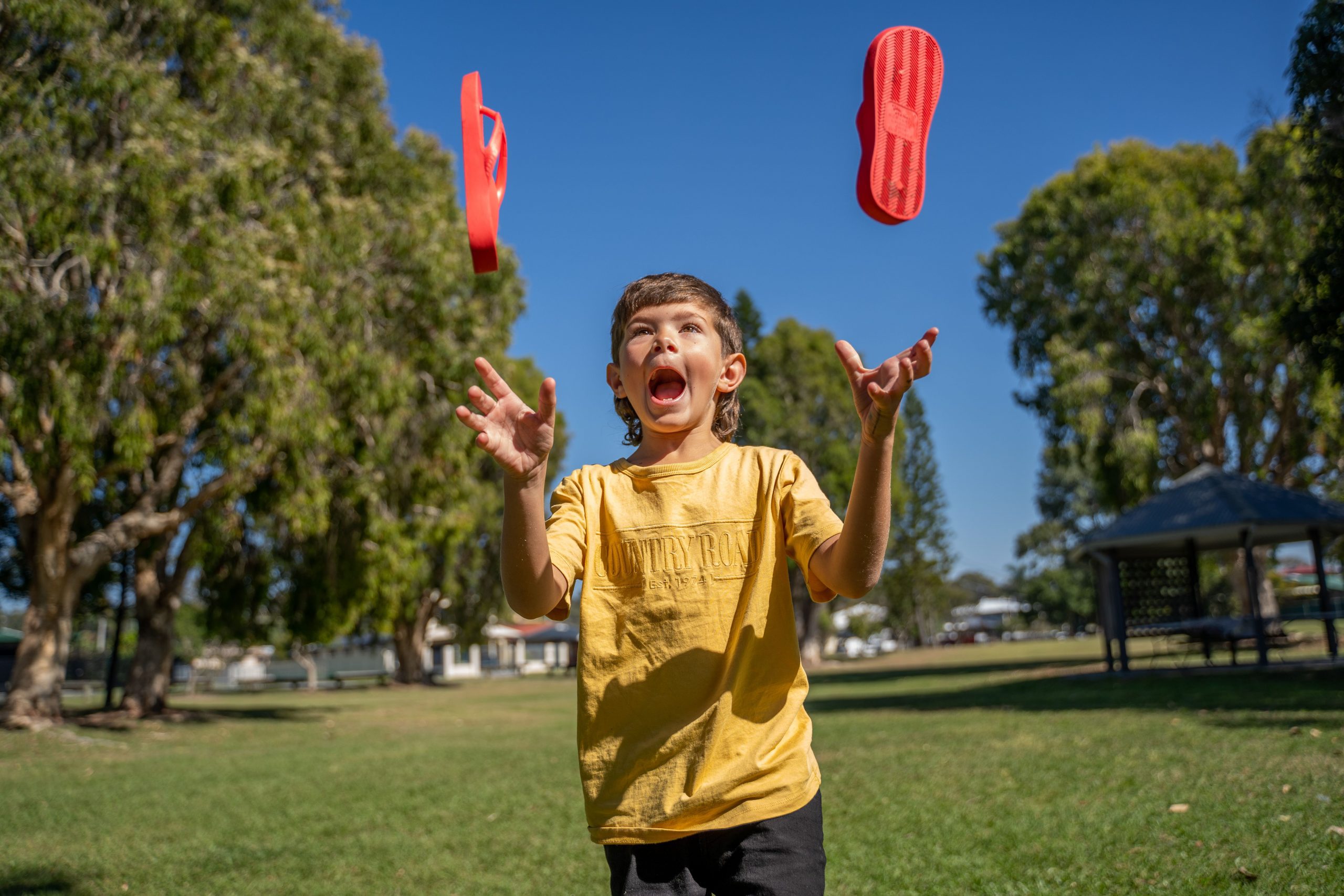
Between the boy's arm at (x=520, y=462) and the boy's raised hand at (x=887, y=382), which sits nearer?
the boy's raised hand at (x=887, y=382)

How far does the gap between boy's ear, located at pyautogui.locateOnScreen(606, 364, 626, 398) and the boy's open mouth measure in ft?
0.60

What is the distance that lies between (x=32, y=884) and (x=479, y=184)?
5.01 metres

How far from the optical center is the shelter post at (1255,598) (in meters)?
16.2

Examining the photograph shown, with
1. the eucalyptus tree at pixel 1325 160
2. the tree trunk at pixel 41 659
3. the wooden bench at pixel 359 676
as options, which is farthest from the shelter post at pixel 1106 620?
the wooden bench at pixel 359 676

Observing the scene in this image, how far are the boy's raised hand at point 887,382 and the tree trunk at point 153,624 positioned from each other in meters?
17.8

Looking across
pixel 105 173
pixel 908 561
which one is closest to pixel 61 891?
pixel 105 173

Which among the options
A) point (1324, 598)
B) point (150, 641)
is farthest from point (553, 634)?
point (1324, 598)

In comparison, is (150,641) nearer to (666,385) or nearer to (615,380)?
(615,380)

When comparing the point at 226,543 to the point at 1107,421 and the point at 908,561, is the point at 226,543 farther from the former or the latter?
the point at 908,561

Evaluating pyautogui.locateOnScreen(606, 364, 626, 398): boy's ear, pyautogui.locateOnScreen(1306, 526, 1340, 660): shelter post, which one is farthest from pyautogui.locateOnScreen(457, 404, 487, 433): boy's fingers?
pyautogui.locateOnScreen(1306, 526, 1340, 660): shelter post

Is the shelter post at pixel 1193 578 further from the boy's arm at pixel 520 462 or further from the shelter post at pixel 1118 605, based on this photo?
the boy's arm at pixel 520 462

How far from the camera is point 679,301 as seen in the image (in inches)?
88.8

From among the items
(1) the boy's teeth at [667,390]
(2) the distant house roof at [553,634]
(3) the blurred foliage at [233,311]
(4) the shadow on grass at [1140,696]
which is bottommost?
(2) the distant house roof at [553,634]

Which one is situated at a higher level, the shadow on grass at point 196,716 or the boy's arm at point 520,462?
the boy's arm at point 520,462
